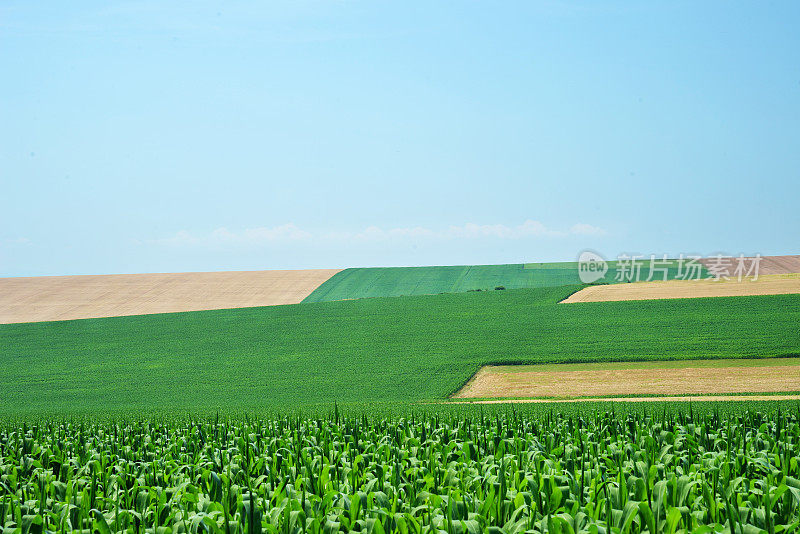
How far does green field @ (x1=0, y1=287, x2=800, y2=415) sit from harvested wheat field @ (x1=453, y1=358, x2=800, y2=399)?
104 cm

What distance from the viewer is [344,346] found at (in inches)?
1550

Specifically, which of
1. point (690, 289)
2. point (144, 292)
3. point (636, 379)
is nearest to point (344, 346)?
point (636, 379)

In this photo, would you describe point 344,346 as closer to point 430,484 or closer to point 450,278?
point 450,278

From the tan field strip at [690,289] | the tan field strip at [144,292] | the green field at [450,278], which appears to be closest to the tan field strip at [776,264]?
the green field at [450,278]

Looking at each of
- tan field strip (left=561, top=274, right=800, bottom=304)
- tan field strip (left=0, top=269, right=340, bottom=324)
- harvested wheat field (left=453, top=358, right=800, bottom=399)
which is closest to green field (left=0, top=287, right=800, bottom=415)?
harvested wheat field (left=453, top=358, right=800, bottom=399)

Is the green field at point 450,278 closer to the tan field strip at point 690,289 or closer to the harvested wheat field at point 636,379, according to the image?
the tan field strip at point 690,289

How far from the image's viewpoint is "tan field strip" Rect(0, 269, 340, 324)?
5709 cm

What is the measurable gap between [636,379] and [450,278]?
41.3 m

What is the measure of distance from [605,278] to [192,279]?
1644 inches

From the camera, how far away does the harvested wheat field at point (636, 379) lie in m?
25.9

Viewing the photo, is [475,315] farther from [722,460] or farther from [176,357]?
[722,460]

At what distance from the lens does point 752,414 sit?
450 inches

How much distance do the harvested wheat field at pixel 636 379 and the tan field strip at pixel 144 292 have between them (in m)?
31.3

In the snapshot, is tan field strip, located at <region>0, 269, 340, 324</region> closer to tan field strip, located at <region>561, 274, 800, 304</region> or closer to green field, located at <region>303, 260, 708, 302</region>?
green field, located at <region>303, 260, 708, 302</region>
